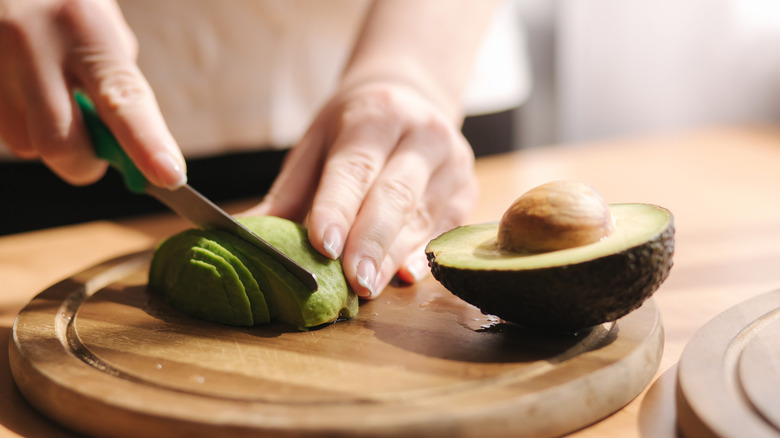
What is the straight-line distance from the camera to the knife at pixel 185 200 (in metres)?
1.27

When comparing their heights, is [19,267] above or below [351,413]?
below

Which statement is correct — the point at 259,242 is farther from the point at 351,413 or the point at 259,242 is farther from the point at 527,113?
the point at 527,113

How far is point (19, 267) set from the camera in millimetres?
1877

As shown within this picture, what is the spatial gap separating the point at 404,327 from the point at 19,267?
1.17 metres

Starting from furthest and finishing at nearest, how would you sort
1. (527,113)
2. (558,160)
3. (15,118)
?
(527,113)
(558,160)
(15,118)

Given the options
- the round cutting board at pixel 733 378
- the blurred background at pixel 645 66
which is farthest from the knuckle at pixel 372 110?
the blurred background at pixel 645 66

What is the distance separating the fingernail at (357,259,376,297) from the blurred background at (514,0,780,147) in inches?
79.4

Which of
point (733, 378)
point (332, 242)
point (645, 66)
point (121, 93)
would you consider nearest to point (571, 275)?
point (733, 378)

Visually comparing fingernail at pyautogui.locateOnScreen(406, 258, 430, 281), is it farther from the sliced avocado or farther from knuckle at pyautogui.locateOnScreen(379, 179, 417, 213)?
the sliced avocado

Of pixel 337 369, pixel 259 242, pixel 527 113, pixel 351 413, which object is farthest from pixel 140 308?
pixel 527 113

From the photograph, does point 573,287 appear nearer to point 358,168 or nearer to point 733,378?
point 733,378

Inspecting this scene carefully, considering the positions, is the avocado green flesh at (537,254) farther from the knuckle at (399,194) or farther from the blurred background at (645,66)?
the blurred background at (645,66)

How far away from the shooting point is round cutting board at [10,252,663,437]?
0.92 metres

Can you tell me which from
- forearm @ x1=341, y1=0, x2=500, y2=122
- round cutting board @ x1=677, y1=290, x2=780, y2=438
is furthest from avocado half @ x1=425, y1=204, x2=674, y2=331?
forearm @ x1=341, y1=0, x2=500, y2=122
